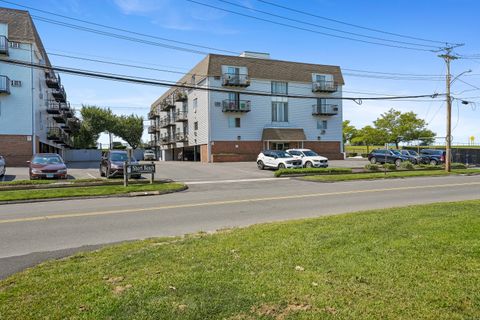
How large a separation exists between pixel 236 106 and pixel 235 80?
300cm

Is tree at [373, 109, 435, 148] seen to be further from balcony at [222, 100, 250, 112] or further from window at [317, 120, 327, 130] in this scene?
balcony at [222, 100, 250, 112]

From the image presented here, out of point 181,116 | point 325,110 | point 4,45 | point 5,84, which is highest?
point 4,45

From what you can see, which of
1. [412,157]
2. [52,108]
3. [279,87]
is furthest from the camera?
[279,87]

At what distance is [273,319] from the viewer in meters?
3.27

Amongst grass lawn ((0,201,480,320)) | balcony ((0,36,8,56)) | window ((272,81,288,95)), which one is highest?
balcony ((0,36,8,56))

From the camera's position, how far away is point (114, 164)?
21375mm

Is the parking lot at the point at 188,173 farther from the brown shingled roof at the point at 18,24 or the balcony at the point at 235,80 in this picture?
the balcony at the point at 235,80

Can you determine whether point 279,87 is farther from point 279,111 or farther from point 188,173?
point 188,173

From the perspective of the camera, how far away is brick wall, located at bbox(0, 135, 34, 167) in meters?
30.6

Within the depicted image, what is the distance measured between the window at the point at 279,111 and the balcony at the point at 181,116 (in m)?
12.9

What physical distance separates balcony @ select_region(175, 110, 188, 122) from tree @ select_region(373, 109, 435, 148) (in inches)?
1538

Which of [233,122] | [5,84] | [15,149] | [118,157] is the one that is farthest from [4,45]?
[233,122]

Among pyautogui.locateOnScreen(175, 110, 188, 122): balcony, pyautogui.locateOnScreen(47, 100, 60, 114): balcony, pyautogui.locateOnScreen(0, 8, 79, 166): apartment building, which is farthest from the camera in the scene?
pyautogui.locateOnScreen(175, 110, 188, 122): balcony

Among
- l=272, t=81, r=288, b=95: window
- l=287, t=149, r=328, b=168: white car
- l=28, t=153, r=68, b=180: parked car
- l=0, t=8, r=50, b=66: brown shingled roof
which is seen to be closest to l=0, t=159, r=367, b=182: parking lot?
l=28, t=153, r=68, b=180: parked car
